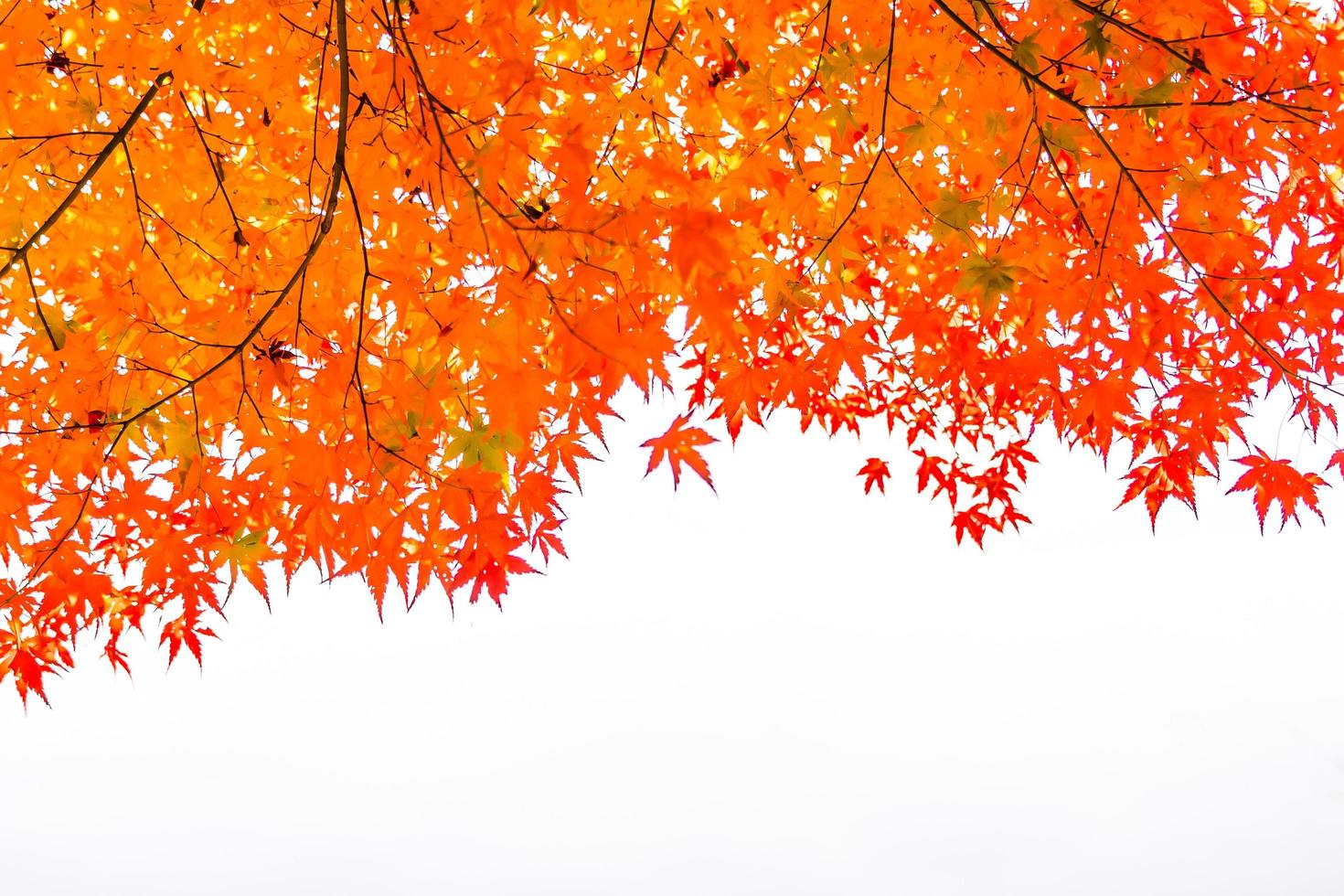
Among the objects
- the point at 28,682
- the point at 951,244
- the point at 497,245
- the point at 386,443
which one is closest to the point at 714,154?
the point at 951,244

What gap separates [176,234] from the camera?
266 cm

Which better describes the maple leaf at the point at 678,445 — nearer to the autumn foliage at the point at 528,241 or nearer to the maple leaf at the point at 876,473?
the autumn foliage at the point at 528,241

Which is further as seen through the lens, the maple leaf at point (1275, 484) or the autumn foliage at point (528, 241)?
the maple leaf at point (1275, 484)

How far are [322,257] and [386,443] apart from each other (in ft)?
1.38

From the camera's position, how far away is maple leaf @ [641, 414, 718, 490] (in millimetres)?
2031

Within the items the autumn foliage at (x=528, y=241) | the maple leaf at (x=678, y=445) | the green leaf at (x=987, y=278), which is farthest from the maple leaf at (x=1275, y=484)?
the maple leaf at (x=678, y=445)

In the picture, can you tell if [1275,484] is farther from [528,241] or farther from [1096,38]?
[528,241]

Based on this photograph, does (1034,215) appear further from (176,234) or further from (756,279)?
(176,234)

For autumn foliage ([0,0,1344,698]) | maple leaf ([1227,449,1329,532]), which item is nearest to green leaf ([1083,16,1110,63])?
autumn foliage ([0,0,1344,698])

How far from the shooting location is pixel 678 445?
2.06 m

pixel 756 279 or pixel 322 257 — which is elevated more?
pixel 756 279

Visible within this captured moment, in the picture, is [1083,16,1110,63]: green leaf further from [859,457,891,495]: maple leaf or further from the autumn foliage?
[859,457,891,495]: maple leaf

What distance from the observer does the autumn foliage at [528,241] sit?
2.06 m

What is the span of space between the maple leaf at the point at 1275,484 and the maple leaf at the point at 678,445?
1502mm
